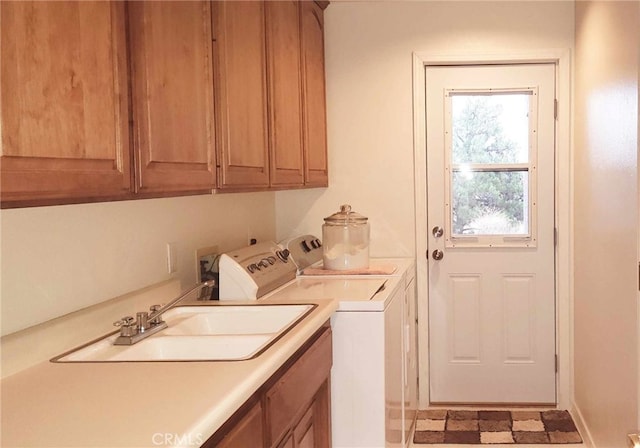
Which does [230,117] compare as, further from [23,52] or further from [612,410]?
[612,410]

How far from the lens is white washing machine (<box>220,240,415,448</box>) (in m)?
2.48

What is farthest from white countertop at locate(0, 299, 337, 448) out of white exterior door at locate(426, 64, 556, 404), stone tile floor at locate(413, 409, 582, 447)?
white exterior door at locate(426, 64, 556, 404)

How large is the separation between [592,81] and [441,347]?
1.69m

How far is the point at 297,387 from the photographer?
1.91 metres

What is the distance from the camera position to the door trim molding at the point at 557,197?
3.71 metres

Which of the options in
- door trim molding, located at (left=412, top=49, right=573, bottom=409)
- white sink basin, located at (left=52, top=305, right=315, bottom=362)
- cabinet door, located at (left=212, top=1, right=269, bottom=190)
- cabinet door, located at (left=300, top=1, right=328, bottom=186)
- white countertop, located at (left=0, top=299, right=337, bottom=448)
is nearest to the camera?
white countertop, located at (left=0, top=299, right=337, bottom=448)

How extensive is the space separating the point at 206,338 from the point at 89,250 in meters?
0.45

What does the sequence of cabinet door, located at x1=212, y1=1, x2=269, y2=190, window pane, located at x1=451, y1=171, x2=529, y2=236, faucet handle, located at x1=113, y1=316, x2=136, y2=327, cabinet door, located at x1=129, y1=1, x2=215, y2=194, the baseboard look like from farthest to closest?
window pane, located at x1=451, y1=171, x2=529, y2=236 → the baseboard → cabinet door, located at x1=212, y1=1, x2=269, y2=190 → faucet handle, located at x1=113, y1=316, x2=136, y2=327 → cabinet door, located at x1=129, y1=1, x2=215, y2=194

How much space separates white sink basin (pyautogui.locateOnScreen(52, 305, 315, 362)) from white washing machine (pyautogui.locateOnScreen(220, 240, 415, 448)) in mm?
233

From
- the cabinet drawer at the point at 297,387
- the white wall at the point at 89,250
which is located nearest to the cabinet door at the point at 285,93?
the white wall at the point at 89,250

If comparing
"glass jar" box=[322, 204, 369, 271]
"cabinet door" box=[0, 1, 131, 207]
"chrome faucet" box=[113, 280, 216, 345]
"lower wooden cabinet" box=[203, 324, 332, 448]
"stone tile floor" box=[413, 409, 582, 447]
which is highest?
"cabinet door" box=[0, 1, 131, 207]

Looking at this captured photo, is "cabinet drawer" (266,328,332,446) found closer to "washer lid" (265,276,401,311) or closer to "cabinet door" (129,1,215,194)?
"washer lid" (265,276,401,311)

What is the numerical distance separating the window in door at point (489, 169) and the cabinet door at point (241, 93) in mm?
1508

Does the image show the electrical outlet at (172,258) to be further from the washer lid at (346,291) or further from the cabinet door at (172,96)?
the cabinet door at (172,96)
